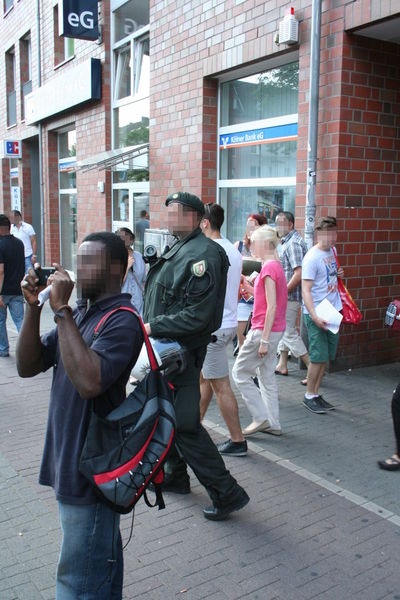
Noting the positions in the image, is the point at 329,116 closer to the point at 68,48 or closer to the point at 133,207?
the point at 133,207

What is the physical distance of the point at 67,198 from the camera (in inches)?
638

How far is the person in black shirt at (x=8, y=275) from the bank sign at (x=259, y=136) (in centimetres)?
339

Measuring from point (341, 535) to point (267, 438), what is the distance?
151 centimetres

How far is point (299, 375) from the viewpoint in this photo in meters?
6.82

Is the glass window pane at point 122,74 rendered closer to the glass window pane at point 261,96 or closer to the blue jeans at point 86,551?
the glass window pane at point 261,96

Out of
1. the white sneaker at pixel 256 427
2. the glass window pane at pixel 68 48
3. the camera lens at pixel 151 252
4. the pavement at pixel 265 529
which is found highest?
the glass window pane at pixel 68 48

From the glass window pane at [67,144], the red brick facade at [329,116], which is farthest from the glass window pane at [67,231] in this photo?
the red brick facade at [329,116]

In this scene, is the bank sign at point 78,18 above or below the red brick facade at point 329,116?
above

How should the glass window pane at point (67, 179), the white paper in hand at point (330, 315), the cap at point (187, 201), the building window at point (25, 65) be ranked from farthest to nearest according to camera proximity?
the building window at point (25, 65) → the glass window pane at point (67, 179) → the white paper in hand at point (330, 315) → the cap at point (187, 201)

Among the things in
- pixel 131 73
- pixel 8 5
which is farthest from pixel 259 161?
pixel 8 5

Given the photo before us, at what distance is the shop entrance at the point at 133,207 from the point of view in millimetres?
11344

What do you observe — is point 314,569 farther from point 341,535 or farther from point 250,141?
point 250,141

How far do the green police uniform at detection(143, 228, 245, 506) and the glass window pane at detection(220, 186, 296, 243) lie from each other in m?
4.50

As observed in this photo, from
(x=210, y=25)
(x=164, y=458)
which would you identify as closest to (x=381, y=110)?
(x=210, y=25)
